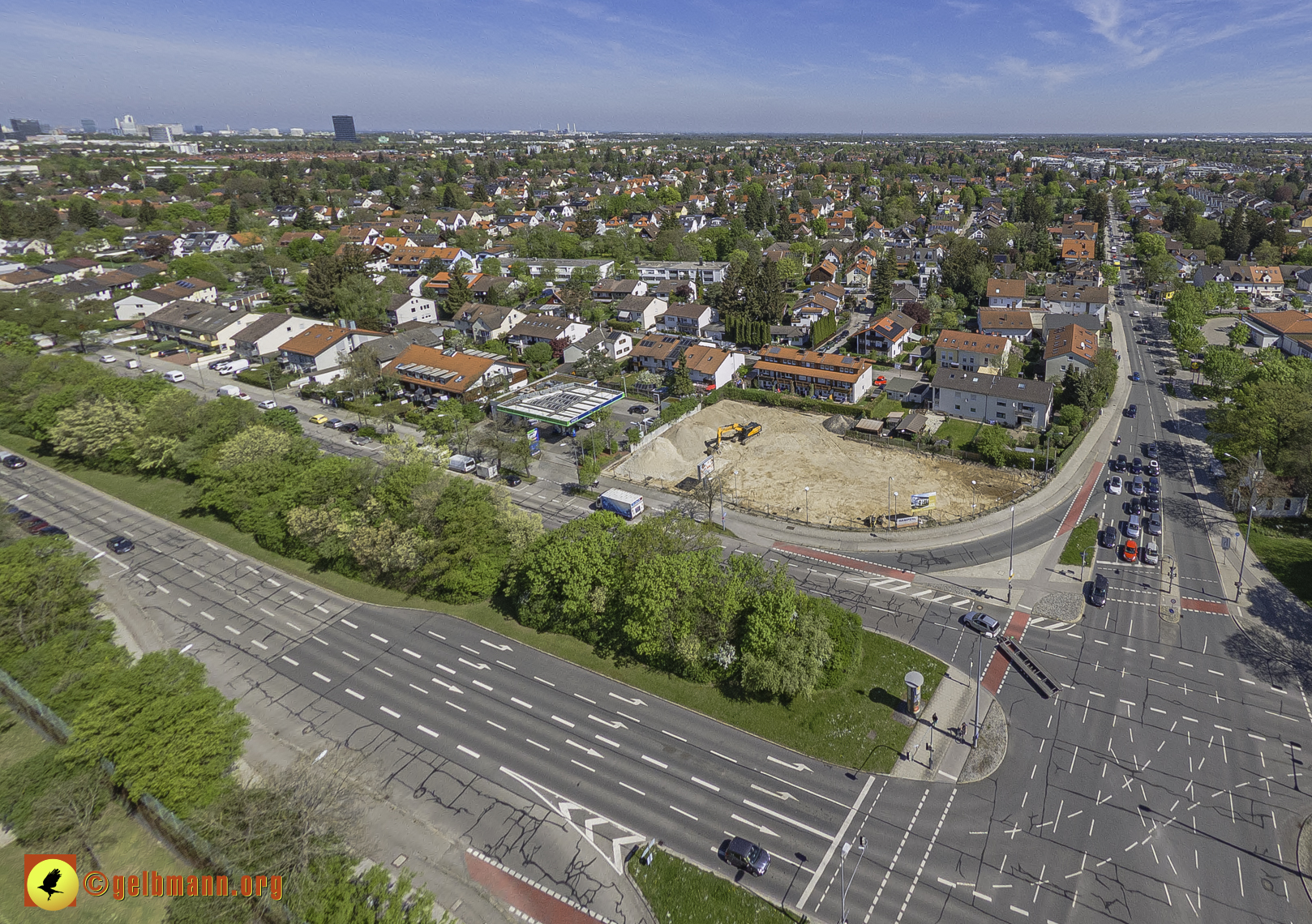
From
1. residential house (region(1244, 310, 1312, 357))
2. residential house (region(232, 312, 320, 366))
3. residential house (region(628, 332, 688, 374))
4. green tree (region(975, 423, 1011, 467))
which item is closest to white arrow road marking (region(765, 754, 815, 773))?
Result: green tree (region(975, 423, 1011, 467))

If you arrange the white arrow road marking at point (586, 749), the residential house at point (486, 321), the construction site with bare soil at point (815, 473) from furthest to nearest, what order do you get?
the residential house at point (486, 321) < the construction site with bare soil at point (815, 473) < the white arrow road marking at point (586, 749)

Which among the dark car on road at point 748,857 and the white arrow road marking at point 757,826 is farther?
the white arrow road marking at point 757,826

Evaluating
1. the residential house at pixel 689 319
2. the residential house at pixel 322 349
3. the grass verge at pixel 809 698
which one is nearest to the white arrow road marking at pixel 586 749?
the grass verge at pixel 809 698

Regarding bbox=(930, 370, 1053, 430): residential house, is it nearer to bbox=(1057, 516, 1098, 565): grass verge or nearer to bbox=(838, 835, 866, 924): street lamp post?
bbox=(1057, 516, 1098, 565): grass verge

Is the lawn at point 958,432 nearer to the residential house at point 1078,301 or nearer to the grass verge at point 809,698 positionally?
the grass verge at point 809,698

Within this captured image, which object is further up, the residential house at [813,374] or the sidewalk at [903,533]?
the residential house at [813,374]
